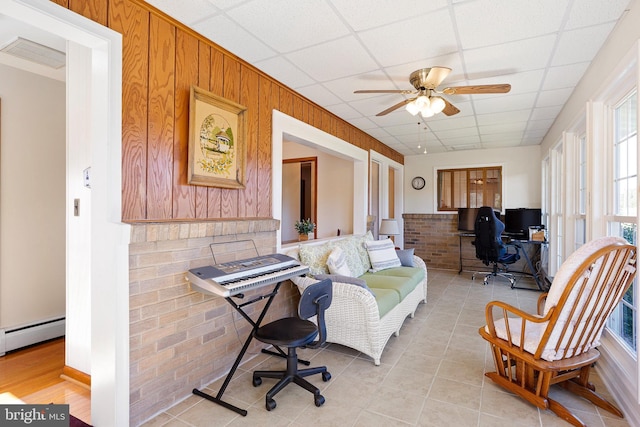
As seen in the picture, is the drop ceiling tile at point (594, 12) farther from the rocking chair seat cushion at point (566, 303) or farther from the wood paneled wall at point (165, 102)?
the wood paneled wall at point (165, 102)

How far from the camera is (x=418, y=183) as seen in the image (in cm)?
701

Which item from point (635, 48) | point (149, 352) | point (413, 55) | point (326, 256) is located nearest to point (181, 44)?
point (413, 55)

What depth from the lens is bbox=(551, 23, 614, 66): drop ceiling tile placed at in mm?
2203

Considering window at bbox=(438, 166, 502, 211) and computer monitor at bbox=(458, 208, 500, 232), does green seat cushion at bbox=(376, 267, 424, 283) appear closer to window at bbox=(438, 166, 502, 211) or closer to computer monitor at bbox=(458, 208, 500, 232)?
computer monitor at bbox=(458, 208, 500, 232)

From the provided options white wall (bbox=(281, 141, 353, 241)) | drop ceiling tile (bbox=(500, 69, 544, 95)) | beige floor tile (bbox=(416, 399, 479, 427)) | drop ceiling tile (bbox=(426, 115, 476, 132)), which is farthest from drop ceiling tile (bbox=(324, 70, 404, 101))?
beige floor tile (bbox=(416, 399, 479, 427))

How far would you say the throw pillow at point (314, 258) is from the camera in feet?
9.96

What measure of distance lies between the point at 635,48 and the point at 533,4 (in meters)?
0.62

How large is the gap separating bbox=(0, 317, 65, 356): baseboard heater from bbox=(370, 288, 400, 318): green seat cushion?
310 cm

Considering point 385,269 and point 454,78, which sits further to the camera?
point 385,269

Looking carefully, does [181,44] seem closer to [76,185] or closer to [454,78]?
[76,185]

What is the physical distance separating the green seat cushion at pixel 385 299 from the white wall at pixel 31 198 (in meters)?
3.11

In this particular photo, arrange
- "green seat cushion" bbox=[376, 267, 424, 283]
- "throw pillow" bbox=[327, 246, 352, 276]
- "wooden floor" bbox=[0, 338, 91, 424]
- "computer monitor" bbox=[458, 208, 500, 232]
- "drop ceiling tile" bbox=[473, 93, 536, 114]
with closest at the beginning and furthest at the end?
"wooden floor" bbox=[0, 338, 91, 424] < "throw pillow" bbox=[327, 246, 352, 276] < "drop ceiling tile" bbox=[473, 93, 536, 114] < "green seat cushion" bbox=[376, 267, 424, 283] < "computer monitor" bbox=[458, 208, 500, 232]

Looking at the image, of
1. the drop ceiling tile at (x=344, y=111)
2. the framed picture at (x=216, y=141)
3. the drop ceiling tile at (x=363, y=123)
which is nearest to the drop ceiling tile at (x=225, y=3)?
the framed picture at (x=216, y=141)

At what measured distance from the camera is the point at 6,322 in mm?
2787
